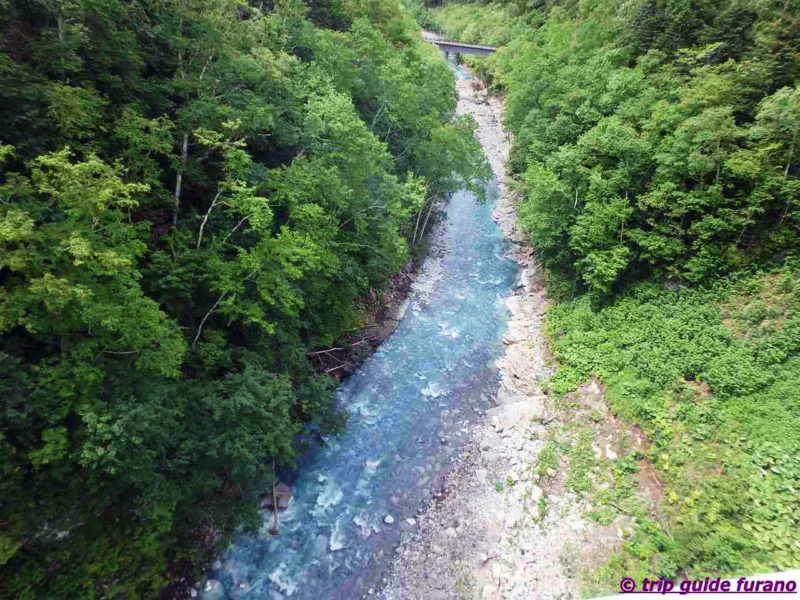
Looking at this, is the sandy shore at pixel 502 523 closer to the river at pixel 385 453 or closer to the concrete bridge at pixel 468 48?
the river at pixel 385 453

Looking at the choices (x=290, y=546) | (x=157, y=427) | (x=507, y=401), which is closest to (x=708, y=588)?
(x=507, y=401)

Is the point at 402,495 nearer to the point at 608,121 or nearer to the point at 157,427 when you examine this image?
the point at 157,427

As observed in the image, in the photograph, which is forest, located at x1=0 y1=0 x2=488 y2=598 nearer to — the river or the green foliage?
the river

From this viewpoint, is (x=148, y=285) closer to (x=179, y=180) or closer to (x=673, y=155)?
(x=179, y=180)

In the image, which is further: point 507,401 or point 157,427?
point 507,401

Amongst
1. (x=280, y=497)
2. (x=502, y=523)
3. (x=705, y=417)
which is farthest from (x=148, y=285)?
(x=705, y=417)

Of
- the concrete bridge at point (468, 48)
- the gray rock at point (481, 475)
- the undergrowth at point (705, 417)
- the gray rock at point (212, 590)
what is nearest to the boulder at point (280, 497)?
the gray rock at point (212, 590)
